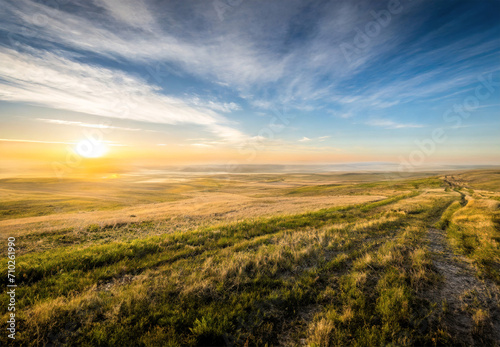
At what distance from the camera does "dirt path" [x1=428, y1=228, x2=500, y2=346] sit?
182 inches

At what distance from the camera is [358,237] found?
12.0 m

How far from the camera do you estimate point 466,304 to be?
222 inches

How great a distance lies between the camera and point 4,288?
21.0ft

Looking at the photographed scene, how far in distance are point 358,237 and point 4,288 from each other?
15.2m

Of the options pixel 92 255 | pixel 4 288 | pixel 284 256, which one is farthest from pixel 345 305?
pixel 4 288

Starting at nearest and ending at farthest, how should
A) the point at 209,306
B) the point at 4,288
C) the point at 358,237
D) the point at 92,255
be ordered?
the point at 209,306
the point at 4,288
the point at 92,255
the point at 358,237

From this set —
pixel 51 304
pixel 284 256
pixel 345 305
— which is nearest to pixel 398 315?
pixel 345 305

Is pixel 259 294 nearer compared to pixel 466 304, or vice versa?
pixel 466 304

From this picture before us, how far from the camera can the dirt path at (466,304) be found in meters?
4.62

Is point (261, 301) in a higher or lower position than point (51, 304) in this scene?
lower

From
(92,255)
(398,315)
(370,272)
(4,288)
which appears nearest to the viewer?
(398,315)

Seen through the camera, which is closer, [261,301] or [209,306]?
[209,306]

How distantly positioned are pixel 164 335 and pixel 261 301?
2626 millimetres

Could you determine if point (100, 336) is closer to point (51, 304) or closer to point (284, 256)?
point (51, 304)
